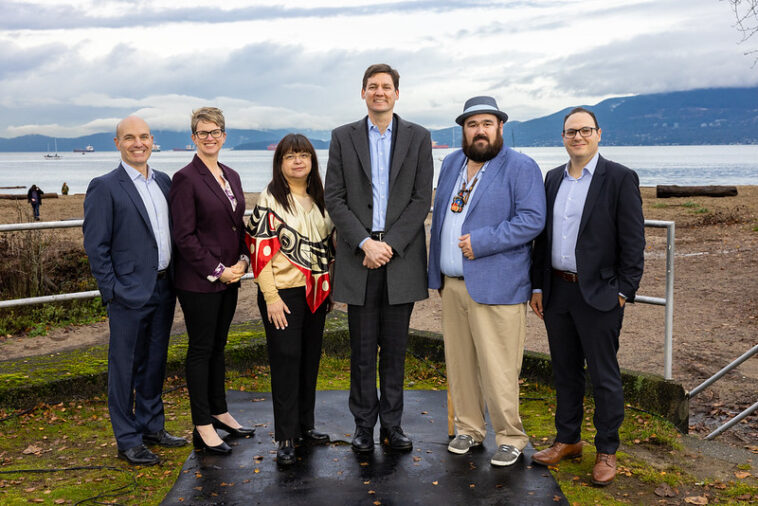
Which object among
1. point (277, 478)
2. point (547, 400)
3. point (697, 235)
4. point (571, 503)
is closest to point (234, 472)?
point (277, 478)

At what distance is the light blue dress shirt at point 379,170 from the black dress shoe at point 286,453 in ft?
4.36

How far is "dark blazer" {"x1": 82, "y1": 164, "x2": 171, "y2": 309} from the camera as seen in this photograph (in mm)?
3881

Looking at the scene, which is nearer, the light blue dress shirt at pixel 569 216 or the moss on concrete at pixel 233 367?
the light blue dress shirt at pixel 569 216

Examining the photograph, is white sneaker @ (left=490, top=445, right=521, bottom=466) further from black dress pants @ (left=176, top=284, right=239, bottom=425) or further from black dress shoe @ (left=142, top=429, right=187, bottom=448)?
black dress shoe @ (left=142, top=429, right=187, bottom=448)

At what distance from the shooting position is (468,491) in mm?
3574

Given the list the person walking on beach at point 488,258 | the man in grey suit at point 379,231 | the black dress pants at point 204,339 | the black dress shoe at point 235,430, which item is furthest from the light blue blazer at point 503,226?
the black dress shoe at point 235,430

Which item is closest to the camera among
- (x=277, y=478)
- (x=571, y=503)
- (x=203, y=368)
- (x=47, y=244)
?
(x=571, y=503)

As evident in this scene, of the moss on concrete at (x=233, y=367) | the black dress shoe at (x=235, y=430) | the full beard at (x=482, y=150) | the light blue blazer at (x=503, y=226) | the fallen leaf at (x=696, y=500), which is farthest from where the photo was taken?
the moss on concrete at (x=233, y=367)

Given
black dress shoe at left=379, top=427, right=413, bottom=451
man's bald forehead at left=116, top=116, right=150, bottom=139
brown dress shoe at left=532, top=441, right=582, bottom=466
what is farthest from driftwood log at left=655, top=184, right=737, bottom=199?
man's bald forehead at left=116, top=116, right=150, bottom=139

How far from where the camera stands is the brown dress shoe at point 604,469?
12.2 feet

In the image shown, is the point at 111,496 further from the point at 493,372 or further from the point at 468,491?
the point at 493,372

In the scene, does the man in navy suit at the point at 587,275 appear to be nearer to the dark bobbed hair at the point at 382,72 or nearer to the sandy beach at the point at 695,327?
the dark bobbed hair at the point at 382,72

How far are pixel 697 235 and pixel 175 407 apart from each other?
14.2 meters

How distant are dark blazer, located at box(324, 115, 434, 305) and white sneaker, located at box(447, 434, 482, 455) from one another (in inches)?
34.4
